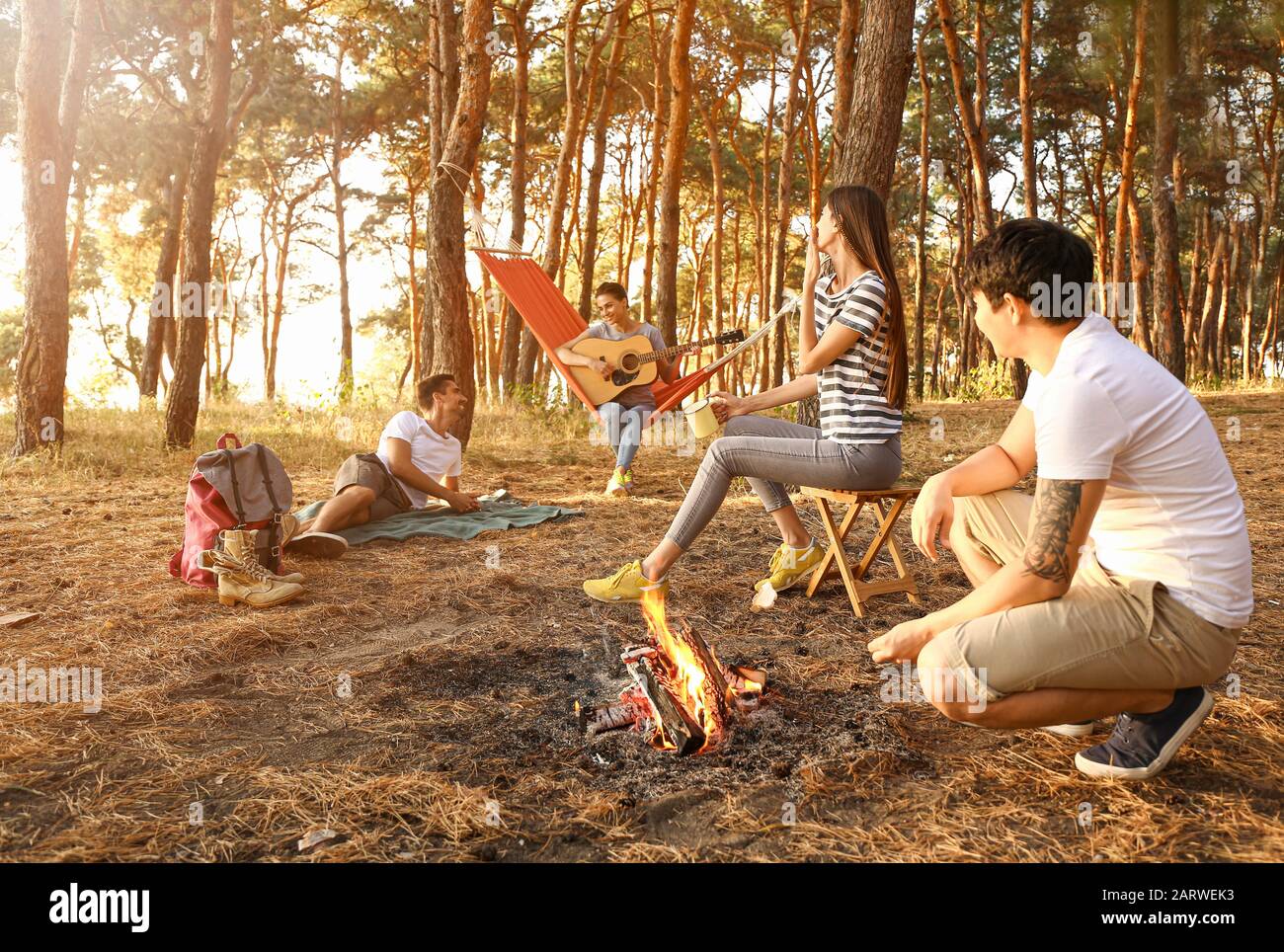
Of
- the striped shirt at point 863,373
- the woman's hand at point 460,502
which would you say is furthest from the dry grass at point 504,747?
the woman's hand at point 460,502

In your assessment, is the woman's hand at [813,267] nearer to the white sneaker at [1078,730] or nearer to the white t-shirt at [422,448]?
the white sneaker at [1078,730]

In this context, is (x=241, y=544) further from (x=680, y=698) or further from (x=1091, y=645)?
(x=1091, y=645)

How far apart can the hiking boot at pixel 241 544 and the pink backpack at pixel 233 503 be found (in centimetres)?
3

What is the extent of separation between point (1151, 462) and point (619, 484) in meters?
4.15

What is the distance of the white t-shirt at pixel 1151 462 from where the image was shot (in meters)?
1.53

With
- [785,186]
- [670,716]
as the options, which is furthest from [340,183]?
[670,716]

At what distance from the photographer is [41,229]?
640 centimetres

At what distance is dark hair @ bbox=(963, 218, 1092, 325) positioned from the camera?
166 cm

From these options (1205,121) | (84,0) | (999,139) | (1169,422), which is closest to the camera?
(1169,422)
